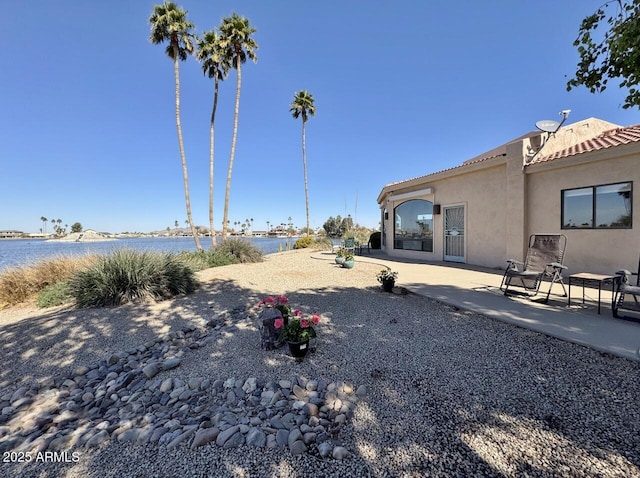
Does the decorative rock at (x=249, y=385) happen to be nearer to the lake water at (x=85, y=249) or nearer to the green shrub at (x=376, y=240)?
the lake water at (x=85, y=249)

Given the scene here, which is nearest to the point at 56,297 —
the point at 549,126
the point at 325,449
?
the point at 325,449

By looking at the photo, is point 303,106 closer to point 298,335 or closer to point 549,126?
point 549,126

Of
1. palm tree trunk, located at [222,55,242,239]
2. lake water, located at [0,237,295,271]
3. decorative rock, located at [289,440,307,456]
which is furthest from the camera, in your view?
palm tree trunk, located at [222,55,242,239]

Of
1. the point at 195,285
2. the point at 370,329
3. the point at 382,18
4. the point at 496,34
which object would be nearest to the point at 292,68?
the point at 382,18

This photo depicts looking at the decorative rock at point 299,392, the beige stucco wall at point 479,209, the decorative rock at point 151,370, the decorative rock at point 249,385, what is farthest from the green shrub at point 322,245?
the decorative rock at point 299,392

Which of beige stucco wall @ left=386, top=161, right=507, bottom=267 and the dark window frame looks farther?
the dark window frame

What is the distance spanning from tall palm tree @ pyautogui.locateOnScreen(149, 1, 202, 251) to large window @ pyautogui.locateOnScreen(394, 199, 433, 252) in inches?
372

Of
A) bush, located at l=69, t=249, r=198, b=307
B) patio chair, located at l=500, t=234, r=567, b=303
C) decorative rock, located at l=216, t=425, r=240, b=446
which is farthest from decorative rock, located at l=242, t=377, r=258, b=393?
patio chair, located at l=500, t=234, r=567, b=303

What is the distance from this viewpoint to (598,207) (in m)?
6.15

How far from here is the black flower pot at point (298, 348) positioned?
295 cm

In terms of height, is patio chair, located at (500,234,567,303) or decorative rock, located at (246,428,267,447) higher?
patio chair, located at (500,234,567,303)

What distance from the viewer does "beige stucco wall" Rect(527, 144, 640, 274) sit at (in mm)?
5645

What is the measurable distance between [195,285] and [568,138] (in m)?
11.5

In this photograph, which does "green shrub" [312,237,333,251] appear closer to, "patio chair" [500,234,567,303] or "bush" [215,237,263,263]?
"bush" [215,237,263,263]
